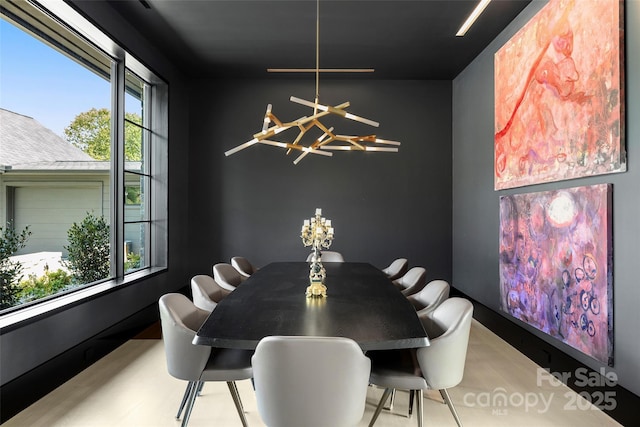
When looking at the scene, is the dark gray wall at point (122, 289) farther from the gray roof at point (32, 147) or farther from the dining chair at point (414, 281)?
the dining chair at point (414, 281)

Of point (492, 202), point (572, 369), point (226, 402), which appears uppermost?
point (492, 202)

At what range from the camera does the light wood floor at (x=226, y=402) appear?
2645 millimetres

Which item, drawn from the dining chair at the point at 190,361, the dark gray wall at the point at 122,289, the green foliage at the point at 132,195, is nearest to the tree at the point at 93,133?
the green foliage at the point at 132,195

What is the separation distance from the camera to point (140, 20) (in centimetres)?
430

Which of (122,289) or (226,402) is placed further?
(122,289)

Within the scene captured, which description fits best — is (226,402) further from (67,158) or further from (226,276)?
(67,158)

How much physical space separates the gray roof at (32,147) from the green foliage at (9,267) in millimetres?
497

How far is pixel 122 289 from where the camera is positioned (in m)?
4.23

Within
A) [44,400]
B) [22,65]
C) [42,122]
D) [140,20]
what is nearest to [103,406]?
[44,400]

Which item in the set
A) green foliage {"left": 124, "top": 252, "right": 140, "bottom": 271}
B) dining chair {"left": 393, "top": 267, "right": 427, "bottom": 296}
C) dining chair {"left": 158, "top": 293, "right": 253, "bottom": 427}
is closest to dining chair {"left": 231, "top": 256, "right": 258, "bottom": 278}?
green foliage {"left": 124, "top": 252, "right": 140, "bottom": 271}

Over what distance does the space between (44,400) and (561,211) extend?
4.29 meters

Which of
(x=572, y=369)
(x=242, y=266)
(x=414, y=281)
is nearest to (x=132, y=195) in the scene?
(x=242, y=266)

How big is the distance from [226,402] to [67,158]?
259 centimetres

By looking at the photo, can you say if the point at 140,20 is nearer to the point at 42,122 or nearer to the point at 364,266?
the point at 42,122
